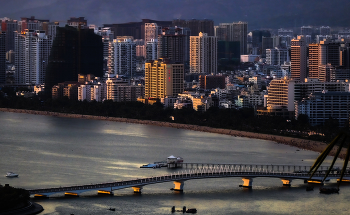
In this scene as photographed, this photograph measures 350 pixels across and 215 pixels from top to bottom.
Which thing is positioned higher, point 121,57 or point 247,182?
point 121,57

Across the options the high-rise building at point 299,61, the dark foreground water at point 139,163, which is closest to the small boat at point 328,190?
the dark foreground water at point 139,163

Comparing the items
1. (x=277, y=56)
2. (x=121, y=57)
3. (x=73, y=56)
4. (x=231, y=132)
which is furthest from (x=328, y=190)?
(x=277, y=56)

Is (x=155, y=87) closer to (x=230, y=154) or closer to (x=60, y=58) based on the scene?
(x=60, y=58)

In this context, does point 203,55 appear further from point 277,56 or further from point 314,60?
point 314,60

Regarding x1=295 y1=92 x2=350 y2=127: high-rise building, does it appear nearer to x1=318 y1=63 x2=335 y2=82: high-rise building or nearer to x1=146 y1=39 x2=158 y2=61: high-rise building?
x1=318 y1=63 x2=335 y2=82: high-rise building

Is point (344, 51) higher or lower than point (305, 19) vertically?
lower

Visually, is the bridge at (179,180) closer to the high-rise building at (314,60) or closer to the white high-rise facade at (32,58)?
the high-rise building at (314,60)

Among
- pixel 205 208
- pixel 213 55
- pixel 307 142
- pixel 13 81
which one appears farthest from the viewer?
pixel 213 55

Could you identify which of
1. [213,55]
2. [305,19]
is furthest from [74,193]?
[305,19]
